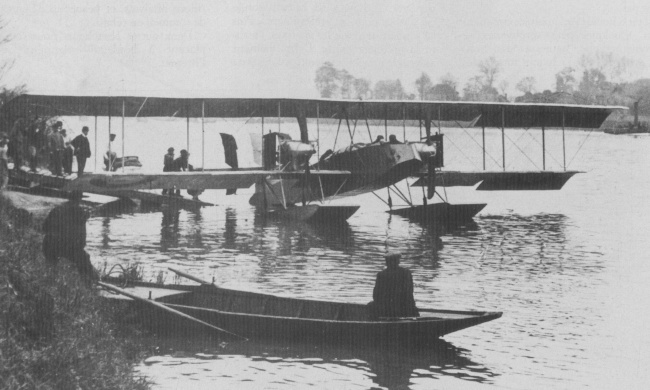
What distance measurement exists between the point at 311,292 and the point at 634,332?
5.68 meters

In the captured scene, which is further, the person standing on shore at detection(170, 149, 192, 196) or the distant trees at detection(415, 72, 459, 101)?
the distant trees at detection(415, 72, 459, 101)

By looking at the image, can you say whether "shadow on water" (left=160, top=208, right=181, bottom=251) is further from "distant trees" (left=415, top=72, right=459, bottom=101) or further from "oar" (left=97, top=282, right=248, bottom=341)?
"distant trees" (left=415, top=72, right=459, bottom=101)

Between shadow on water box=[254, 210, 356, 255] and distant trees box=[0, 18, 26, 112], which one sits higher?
distant trees box=[0, 18, 26, 112]

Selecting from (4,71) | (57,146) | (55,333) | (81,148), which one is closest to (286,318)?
(55,333)

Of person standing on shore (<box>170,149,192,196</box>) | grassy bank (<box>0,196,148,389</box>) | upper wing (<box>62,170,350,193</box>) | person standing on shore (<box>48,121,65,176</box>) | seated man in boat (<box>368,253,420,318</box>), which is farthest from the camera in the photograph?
person standing on shore (<box>170,149,192,196</box>)

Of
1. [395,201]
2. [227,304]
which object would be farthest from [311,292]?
[395,201]

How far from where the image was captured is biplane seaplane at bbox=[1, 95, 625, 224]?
2434cm

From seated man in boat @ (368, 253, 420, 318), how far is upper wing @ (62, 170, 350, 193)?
14.3 meters

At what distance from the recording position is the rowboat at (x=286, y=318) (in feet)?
35.0

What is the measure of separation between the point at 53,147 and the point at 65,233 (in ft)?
58.9

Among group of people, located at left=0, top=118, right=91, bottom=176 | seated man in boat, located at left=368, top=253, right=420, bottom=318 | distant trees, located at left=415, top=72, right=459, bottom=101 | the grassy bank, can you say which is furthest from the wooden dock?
distant trees, located at left=415, top=72, right=459, bottom=101

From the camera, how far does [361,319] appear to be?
11.5 meters

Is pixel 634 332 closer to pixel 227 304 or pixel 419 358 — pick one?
pixel 419 358

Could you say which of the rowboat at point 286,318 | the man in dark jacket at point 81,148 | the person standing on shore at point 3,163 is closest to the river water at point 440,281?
the rowboat at point 286,318
